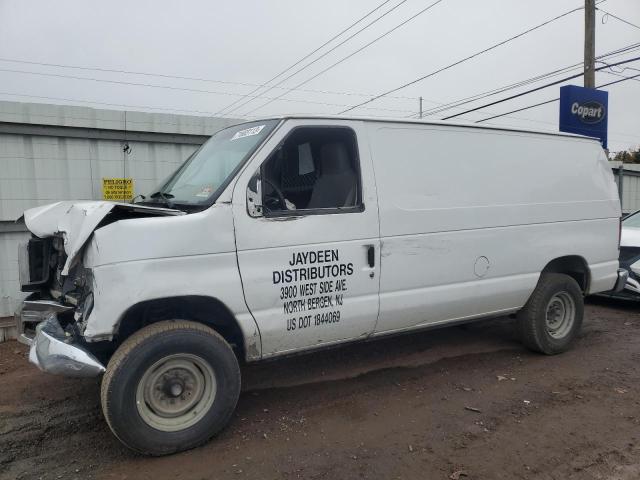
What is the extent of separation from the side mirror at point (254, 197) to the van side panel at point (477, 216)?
3.39ft

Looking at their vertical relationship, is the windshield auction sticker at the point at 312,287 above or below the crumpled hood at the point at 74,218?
below

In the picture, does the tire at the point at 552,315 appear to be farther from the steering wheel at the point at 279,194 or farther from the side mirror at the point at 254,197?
the side mirror at the point at 254,197

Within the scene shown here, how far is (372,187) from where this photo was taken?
13.3ft

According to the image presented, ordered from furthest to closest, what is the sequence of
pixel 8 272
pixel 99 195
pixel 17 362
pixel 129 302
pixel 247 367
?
1. pixel 99 195
2. pixel 8 272
3. pixel 17 362
4. pixel 247 367
5. pixel 129 302

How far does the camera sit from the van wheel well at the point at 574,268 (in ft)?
17.6

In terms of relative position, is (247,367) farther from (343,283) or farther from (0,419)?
(0,419)

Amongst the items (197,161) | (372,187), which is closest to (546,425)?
(372,187)

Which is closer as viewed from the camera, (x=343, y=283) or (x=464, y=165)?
(x=343, y=283)

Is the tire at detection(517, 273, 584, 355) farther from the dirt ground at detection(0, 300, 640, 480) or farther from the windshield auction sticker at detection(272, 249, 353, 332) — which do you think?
the windshield auction sticker at detection(272, 249, 353, 332)

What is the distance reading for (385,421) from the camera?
3.82 meters

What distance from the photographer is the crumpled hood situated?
3119mm

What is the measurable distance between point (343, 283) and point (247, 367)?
66.9 inches

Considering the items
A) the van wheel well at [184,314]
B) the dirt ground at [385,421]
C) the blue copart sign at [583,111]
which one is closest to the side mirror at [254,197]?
the van wheel well at [184,314]

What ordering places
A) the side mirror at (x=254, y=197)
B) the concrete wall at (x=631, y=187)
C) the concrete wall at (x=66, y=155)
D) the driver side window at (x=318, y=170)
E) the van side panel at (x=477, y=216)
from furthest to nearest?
the concrete wall at (x=631, y=187) < the concrete wall at (x=66, y=155) < the van side panel at (x=477, y=216) < the driver side window at (x=318, y=170) < the side mirror at (x=254, y=197)
